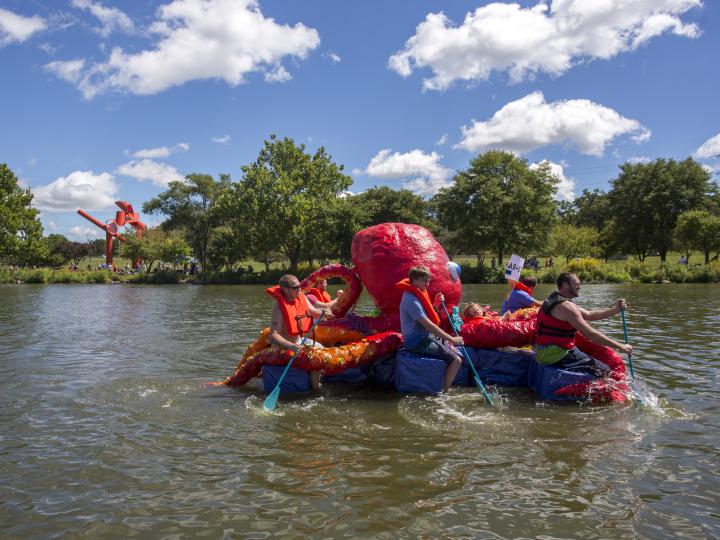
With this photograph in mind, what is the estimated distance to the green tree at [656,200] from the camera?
154ft

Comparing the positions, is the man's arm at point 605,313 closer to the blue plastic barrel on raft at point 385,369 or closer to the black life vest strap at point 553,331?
the black life vest strap at point 553,331

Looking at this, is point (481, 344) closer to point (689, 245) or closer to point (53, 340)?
point (53, 340)

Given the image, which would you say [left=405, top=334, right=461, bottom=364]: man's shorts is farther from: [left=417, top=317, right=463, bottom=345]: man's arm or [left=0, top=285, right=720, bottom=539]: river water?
[left=0, top=285, right=720, bottom=539]: river water

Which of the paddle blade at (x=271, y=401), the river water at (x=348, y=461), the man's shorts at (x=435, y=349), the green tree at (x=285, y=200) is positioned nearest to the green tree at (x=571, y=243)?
the green tree at (x=285, y=200)

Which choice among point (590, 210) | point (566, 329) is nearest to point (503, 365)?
point (566, 329)

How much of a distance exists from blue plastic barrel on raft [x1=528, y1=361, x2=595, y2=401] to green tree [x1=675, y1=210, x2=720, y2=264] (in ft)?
134

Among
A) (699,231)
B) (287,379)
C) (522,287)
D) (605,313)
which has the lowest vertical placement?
(287,379)

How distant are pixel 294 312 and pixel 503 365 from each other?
10.2ft

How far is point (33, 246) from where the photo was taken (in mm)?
46375

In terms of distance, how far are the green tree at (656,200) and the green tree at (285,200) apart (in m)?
25.3

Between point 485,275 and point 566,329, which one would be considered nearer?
point 566,329

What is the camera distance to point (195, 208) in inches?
2078

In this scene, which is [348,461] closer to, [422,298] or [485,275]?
[422,298]

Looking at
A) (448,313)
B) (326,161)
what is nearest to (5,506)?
(448,313)
